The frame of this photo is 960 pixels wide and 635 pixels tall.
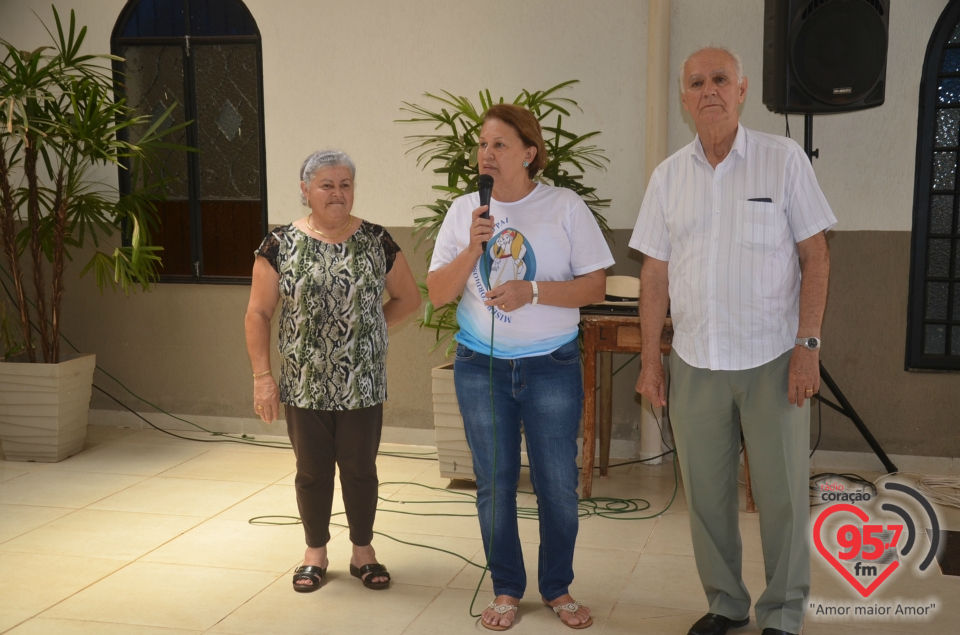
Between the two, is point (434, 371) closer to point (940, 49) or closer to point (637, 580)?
point (637, 580)

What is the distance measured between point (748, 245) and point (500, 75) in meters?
2.82

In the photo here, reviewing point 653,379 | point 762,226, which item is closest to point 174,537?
point 653,379

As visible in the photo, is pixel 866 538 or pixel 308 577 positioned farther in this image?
pixel 866 538

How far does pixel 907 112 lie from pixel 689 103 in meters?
2.53

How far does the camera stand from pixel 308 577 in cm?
322

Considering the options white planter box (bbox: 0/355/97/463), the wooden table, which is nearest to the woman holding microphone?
the wooden table

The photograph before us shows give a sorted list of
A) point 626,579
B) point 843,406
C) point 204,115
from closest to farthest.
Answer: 1. point 626,579
2. point 843,406
3. point 204,115

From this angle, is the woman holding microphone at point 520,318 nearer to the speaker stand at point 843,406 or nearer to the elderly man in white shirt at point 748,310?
the elderly man in white shirt at point 748,310

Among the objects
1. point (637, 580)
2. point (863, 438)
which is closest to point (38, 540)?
point (637, 580)

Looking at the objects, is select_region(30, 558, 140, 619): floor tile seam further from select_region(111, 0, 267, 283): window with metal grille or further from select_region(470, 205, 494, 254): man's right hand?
select_region(111, 0, 267, 283): window with metal grille

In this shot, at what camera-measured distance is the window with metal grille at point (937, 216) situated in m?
4.56

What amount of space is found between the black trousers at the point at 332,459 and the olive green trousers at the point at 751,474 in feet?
3.46

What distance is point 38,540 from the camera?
3766 millimetres

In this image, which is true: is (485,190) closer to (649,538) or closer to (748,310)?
(748,310)
